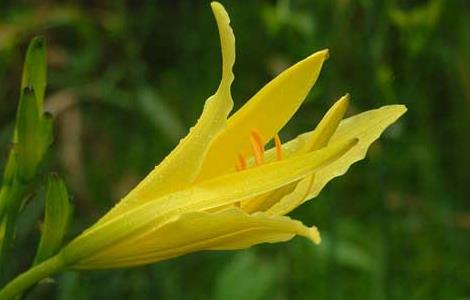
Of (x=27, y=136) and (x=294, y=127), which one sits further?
(x=294, y=127)

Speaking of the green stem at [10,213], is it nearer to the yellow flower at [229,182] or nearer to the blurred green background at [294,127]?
the yellow flower at [229,182]

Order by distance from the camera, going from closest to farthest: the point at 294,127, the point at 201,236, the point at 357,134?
the point at 201,236 → the point at 357,134 → the point at 294,127

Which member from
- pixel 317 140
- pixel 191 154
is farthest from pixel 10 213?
pixel 317 140

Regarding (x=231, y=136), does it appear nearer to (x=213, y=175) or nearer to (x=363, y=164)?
(x=213, y=175)

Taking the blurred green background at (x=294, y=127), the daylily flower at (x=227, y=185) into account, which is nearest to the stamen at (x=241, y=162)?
the daylily flower at (x=227, y=185)

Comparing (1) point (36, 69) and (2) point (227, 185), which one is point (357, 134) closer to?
(2) point (227, 185)

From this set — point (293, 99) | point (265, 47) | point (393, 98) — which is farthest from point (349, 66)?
point (293, 99)

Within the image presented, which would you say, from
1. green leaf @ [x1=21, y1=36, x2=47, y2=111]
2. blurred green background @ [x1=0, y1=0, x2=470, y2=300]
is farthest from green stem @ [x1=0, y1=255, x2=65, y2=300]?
blurred green background @ [x1=0, y1=0, x2=470, y2=300]
